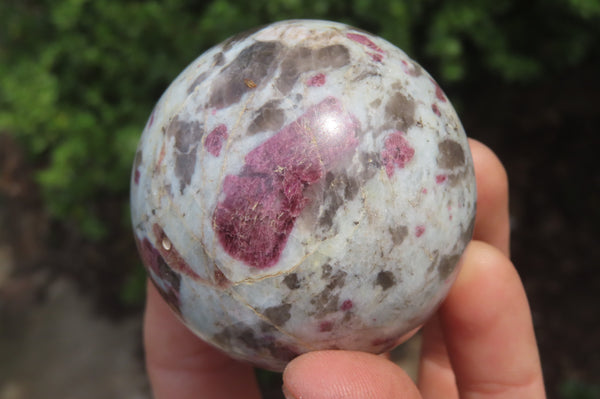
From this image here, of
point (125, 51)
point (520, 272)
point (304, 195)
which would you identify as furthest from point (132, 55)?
point (520, 272)

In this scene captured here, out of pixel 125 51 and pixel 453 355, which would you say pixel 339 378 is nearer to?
pixel 453 355

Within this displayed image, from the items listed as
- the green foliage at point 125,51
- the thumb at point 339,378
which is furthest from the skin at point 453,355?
the green foliage at point 125,51

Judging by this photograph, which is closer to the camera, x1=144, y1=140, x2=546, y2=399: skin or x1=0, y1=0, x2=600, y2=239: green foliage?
x1=144, y1=140, x2=546, y2=399: skin

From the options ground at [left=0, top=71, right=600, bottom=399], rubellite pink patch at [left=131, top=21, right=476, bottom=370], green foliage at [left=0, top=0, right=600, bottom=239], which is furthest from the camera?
ground at [left=0, top=71, right=600, bottom=399]

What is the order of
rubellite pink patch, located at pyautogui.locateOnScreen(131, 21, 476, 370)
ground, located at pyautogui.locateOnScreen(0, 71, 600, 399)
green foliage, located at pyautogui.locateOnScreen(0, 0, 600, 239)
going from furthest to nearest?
ground, located at pyautogui.locateOnScreen(0, 71, 600, 399), green foliage, located at pyautogui.locateOnScreen(0, 0, 600, 239), rubellite pink patch, located at pyautogui.locateOnScreen(131, 21, 476, 370)

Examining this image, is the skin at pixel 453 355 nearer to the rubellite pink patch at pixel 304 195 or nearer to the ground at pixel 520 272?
the rubellite pink patch at pixel 304 195

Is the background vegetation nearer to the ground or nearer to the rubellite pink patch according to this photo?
the ground

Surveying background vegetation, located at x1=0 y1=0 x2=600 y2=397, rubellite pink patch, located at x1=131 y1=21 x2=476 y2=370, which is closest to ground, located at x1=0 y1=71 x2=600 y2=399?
background vegetation, located at x1=0 y1=0 x2=600 y2=397

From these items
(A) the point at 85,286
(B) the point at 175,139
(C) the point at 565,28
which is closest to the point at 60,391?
(A) the point at 85,286
